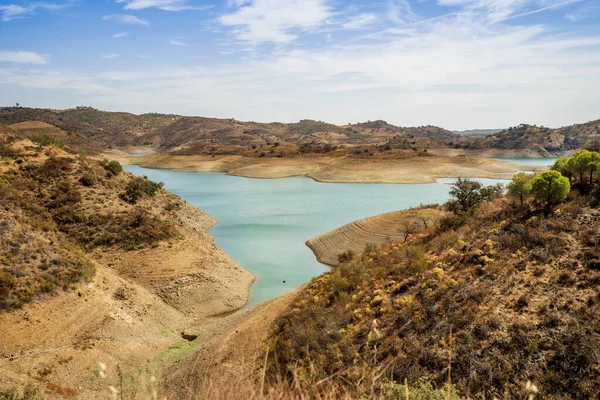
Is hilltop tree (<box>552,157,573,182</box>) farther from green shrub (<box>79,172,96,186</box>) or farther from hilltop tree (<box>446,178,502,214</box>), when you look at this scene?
green shrub (<box>79,172,96,186</box>)

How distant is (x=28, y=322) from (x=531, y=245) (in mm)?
17992

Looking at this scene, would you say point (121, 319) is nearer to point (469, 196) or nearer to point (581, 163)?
point (469, 196)

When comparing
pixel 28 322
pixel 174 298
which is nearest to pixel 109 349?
pixel 28 322

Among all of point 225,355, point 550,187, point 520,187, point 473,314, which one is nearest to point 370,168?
point 520,187

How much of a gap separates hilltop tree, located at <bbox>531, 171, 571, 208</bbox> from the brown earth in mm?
11190

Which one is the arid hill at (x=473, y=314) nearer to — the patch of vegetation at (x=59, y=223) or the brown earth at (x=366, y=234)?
the patch of vegetation at (x=59, y=223)

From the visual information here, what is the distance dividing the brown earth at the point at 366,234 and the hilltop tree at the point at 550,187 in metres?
11.2

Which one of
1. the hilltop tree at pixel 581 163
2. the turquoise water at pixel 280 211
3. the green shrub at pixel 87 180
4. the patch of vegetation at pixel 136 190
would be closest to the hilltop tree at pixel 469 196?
the hilltop tree at pixel 581 163

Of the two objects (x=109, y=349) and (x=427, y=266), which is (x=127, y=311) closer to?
(x=109, y=349)

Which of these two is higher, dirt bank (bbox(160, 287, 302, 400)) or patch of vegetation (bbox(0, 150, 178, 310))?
patch of vegetation (bbox(0, 150, 178, 310))

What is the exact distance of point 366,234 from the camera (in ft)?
95.6

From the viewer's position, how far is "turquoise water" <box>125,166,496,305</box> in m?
26.8

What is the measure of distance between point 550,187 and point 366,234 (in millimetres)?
15585

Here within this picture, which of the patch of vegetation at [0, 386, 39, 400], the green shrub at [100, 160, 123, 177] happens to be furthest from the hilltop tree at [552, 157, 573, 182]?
the green shrub at [100, 160, 123, 177]
